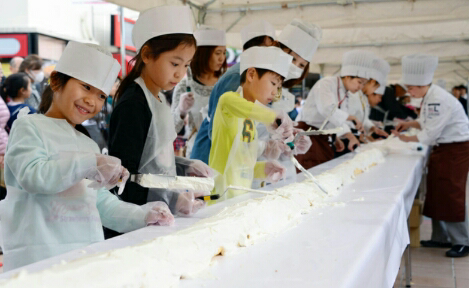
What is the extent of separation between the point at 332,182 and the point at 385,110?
486 cm

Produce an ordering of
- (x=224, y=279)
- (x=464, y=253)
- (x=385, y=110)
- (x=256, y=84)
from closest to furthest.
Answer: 1. (x=224, y=279)
2. (x=256, y=84)
3. (x=464, y=253)
4. (x=385, y=110)

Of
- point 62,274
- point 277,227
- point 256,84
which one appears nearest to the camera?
point 62,274

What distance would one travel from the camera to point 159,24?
1.72 m

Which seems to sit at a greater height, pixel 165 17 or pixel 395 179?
pixel 165 17

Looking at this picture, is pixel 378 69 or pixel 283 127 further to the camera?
pixel 378 69

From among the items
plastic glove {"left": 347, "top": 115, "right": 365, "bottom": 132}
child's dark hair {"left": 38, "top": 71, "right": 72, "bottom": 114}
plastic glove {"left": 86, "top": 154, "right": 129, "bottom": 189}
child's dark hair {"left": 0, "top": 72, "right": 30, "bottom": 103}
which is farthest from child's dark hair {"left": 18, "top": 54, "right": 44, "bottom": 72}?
plastic glove {"left": 347, "top": 115, "right": 365, "bottom": 132}

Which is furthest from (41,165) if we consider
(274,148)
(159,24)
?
(274,148)

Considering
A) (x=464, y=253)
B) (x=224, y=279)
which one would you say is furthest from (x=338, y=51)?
(x=224, y=279)

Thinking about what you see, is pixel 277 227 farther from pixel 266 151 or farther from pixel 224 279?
pixel 266 151

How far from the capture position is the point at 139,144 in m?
1.53

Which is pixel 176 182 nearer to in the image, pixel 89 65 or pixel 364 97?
pixel 89 65

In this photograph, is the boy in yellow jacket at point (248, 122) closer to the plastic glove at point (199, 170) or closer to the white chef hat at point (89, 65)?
the plastic glove at point (199, 170)

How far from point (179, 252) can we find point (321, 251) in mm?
354

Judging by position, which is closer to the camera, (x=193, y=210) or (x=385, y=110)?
(x=193, y=210)
